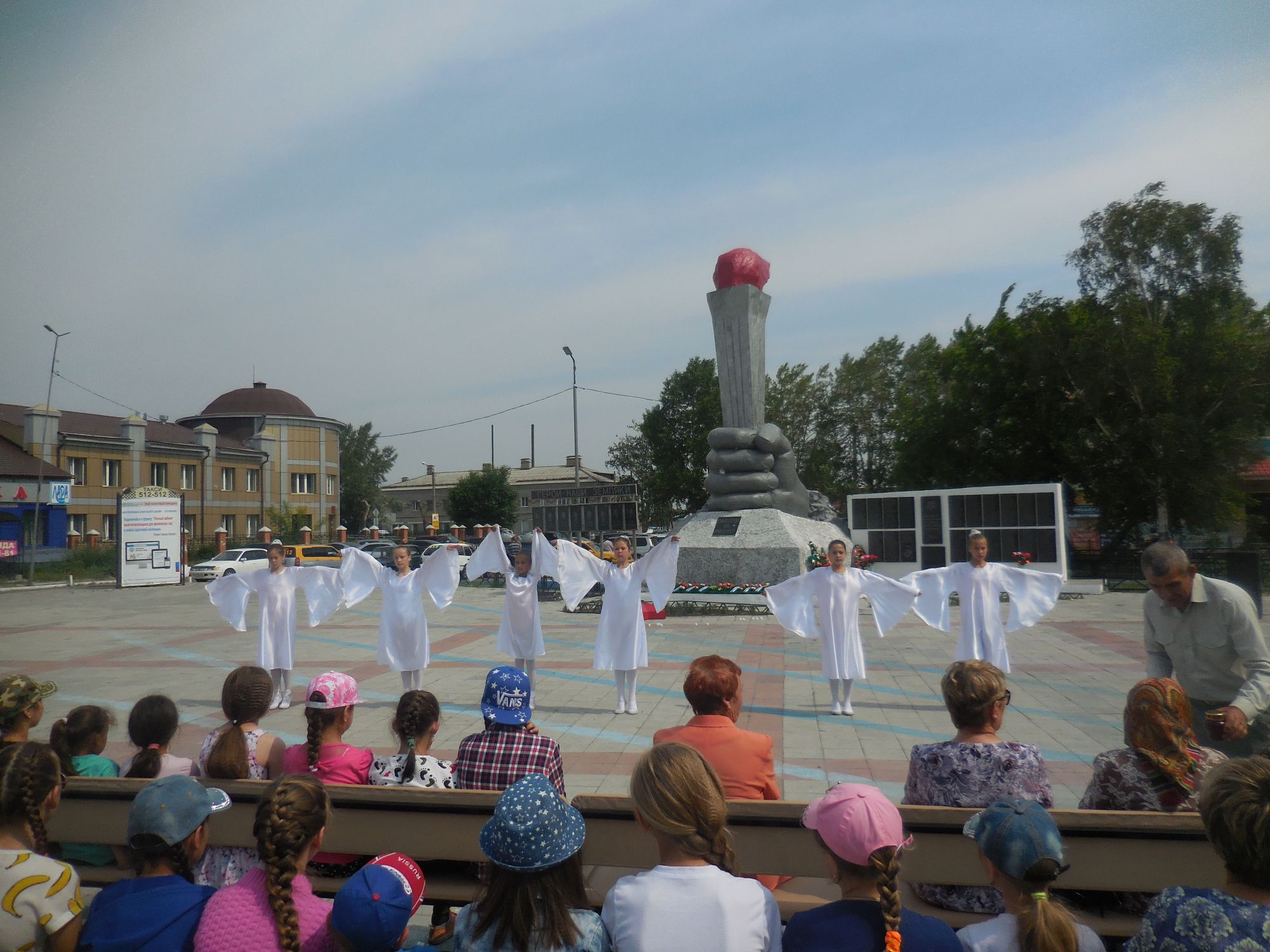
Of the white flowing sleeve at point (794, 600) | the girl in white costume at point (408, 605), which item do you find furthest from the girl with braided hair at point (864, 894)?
the girl in white costume at point (408, 605)

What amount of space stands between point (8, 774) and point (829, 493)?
156 feet

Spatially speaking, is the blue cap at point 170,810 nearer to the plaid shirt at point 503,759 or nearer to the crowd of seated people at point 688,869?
the crowd of seated people at point 688,869

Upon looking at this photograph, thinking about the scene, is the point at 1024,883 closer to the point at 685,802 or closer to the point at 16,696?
the point at 685,802

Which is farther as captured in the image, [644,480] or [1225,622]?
[644,480]

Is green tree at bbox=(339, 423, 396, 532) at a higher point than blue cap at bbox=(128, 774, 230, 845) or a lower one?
higher

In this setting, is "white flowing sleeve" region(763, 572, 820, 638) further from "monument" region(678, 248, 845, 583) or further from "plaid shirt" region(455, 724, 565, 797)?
"monument" region(678, 248, 845, 583)

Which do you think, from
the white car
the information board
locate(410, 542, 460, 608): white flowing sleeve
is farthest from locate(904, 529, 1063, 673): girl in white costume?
the information board

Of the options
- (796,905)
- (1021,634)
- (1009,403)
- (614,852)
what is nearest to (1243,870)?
(796,905)

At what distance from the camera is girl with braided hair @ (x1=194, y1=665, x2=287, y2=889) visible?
10.7ft

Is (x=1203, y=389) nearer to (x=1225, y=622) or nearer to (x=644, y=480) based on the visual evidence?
(x=1225, y=622)

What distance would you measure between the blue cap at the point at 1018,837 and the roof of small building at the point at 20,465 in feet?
145

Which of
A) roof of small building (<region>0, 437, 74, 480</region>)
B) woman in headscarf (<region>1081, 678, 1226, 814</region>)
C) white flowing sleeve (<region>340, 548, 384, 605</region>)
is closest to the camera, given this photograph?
woman in headscarf (<region>1081, 678, 1226, 814</region>)

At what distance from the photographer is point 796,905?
287 centimetres

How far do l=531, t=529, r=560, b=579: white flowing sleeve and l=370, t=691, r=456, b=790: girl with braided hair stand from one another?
5838 mm
